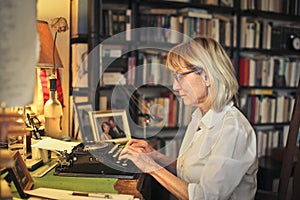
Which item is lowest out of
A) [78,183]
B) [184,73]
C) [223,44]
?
[78,183]

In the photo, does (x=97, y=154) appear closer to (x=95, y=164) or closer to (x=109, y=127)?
(x=95, y=164)

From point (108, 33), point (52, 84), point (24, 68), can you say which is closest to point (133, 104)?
→ point (108, 33)

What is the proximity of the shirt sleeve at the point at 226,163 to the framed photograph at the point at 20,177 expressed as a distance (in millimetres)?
570

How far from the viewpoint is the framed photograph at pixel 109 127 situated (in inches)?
74.7

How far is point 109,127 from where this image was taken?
1966 mm

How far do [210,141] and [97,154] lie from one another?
471mm

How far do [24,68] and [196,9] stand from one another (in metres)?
2.58

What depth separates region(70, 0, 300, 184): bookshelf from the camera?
9.18 feet

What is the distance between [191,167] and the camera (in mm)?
1527

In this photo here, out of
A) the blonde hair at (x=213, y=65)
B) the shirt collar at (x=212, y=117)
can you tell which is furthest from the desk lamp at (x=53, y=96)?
the shirt collar at (x=212, y=117)

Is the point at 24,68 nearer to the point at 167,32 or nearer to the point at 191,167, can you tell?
the point at 191,167

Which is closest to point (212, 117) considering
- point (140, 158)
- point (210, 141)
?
point (210, 141)

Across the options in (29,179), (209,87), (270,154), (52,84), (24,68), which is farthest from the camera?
(270,154)

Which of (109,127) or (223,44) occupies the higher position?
(223,44)
